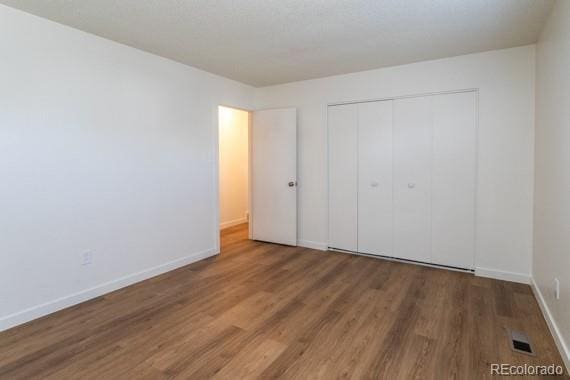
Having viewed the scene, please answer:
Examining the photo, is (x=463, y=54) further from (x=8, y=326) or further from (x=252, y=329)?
(x=8, y=326)

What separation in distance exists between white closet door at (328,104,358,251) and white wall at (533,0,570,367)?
1938mm

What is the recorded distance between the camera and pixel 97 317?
2617 mm

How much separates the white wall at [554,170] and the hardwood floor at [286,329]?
29cm

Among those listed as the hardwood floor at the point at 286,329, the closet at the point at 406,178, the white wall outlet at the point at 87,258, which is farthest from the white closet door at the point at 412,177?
the white wall outlet at the point at 87,258

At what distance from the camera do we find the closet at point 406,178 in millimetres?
3576

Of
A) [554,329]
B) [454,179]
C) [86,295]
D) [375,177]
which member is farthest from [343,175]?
[86,295]

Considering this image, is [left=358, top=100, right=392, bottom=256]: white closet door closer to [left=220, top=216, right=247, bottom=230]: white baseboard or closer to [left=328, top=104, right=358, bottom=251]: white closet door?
[left=328, top=104, right=358, bottom=251]: white closet door

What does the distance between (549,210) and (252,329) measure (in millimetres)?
2474

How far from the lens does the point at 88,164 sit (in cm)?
291

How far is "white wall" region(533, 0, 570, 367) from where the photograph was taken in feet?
6.63

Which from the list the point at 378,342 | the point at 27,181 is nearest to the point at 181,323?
the point at 378,342

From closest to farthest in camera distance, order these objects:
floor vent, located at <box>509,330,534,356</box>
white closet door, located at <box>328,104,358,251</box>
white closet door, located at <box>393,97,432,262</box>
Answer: floor vent, located at <box>509,330,534,356</box> → white closet door, located at <box>393,97,432,262</box> → white closet door, located at <box>328,104,358,251</box>

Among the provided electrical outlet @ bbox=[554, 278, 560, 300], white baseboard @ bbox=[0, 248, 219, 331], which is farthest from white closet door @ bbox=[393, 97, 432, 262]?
white baseboard @ bbox=[0, 248, 219, 331]

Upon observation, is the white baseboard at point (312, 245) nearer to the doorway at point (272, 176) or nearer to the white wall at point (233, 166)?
the doorway at point (272, 176)
